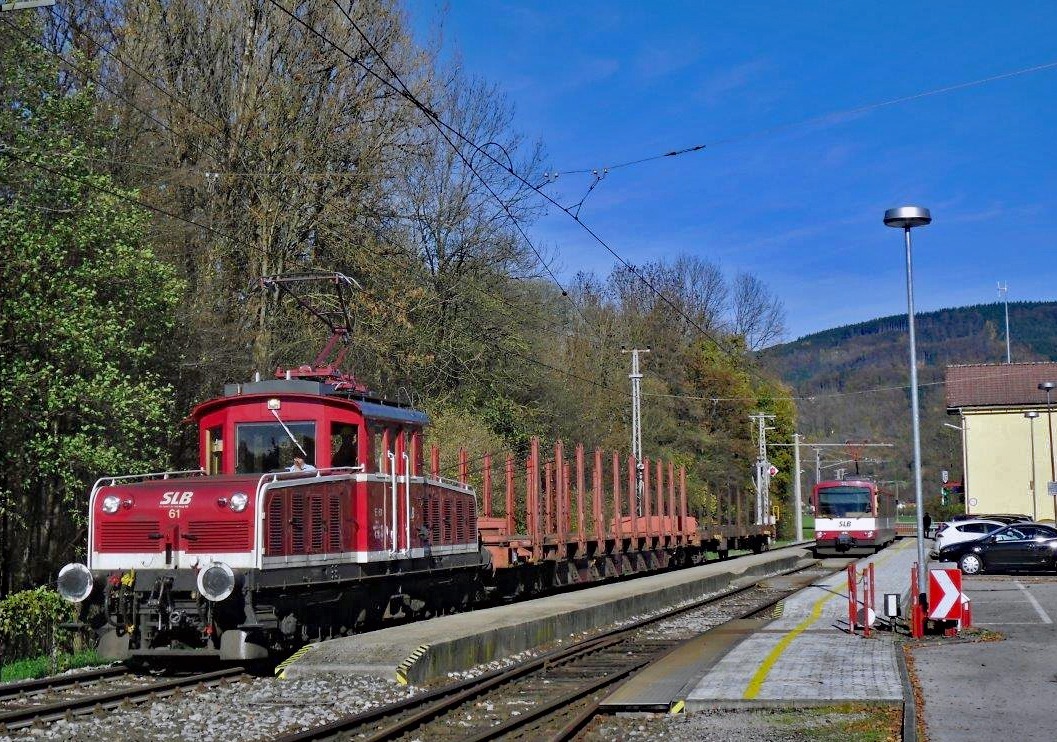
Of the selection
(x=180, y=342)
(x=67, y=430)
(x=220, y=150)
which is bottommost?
(x=67, y=430)

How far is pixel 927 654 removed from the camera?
48.1ft

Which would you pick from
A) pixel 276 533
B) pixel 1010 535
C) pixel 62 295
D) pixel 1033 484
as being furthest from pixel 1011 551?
pixel 1033 484

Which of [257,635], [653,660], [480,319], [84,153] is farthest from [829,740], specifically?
[480,319]

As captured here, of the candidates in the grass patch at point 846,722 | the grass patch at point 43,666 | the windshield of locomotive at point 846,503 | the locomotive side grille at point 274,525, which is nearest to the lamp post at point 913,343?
the grass patch at point 846,722

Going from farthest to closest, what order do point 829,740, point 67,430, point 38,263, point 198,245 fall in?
point 198,245, point 67,430, point 38,263, point 829,740

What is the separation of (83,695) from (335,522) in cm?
367

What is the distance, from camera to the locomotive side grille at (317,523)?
1411 cm

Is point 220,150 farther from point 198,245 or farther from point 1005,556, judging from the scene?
point 1005,556

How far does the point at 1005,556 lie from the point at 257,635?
25338 mm

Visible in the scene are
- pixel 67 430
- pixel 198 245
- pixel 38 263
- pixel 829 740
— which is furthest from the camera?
pixel 198 245

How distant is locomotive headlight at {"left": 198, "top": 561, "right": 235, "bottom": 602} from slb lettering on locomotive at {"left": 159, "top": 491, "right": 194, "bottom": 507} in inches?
49.4

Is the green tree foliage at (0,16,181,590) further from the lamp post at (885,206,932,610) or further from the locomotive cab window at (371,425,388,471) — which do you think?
the lamp post at (885,206,932,610)

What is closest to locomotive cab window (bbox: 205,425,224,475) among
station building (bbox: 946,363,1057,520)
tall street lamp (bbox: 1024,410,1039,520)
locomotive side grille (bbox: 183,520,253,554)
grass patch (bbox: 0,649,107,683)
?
locomotive side grille (bbox: 183,520,253,554)

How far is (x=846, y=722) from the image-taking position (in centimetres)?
1023
